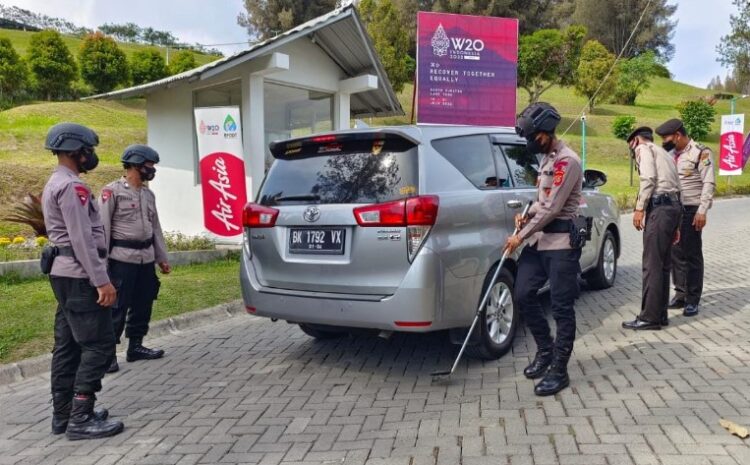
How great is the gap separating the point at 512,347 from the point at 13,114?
26843mm

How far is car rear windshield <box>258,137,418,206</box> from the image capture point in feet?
13.8

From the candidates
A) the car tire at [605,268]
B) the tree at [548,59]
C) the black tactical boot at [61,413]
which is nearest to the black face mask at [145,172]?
the black tactical boot at [61,413]

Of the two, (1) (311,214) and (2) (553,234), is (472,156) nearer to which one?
(2) (553,234)

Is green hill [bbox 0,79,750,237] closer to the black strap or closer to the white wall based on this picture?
the white wall

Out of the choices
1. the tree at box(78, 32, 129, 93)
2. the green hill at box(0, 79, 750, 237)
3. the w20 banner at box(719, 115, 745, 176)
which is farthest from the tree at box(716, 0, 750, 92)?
the tree at box(78, 32, 129, 93)

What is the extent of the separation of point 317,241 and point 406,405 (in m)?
1.30

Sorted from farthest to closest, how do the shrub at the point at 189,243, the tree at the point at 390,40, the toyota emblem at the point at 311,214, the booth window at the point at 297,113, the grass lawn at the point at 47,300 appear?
the tree at the point at 390,40 < the booth window at the point at 297,113 < the shrub at the point at 189,243 < the grass lawn at the point at 47,300 < the toyota emblem at the point at 311,214

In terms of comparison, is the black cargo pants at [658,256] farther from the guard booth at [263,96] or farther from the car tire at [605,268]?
the guard booth at [263,96]

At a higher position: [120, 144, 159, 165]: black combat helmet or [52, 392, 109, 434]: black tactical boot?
[120, 144, 159, 165]: black combat helmet

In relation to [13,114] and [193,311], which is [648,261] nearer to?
[193,311]

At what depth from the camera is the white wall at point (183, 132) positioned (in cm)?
1123

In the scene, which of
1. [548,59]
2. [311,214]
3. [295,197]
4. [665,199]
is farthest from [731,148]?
[311,214]

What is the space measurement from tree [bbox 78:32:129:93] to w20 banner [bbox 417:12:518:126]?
88.1 ft

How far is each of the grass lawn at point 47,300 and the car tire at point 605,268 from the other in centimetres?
434
